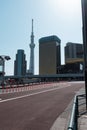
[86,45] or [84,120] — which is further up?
[86,45]

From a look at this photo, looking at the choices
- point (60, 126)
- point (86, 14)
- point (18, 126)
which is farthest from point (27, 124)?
point (86, 14)

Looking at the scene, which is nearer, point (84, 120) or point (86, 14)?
point (84, 120)

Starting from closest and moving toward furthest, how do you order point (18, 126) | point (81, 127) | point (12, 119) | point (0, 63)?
point (81, 127) < point (18, 126) < point (12, 119) < point (0, 63)

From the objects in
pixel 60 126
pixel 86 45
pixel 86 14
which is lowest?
pixel 60 126

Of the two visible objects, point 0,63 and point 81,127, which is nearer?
point 81,127

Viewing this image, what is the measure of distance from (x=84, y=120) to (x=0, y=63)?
5820 centimetres

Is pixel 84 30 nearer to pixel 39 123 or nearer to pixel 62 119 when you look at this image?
pixel 62 119

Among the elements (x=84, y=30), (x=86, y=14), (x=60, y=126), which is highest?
(x=86, y=14)

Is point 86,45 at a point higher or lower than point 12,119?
higher

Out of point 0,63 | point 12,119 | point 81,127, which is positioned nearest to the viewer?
point 81,127

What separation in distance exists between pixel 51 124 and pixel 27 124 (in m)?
1.08

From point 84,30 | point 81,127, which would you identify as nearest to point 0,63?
point 84,30

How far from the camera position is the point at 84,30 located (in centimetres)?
1457

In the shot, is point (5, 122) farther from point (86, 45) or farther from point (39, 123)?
point (86, 45)
